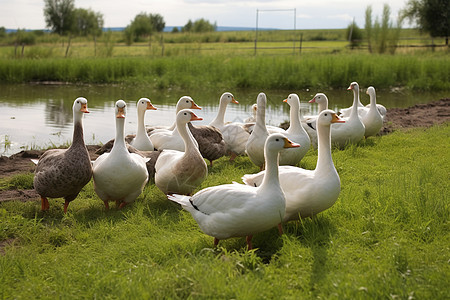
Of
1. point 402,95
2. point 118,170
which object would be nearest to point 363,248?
point 118,170

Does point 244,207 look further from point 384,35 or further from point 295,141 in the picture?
point 384,35

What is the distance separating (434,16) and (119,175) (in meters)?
40.5

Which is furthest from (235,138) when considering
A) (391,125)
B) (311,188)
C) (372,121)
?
(391,125)

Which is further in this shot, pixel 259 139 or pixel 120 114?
pixel 259 139

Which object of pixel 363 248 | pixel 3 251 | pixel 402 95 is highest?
pixel 402 95

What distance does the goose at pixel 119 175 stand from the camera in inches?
229

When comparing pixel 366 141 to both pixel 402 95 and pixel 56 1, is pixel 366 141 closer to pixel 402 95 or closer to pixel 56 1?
pixel 402 95

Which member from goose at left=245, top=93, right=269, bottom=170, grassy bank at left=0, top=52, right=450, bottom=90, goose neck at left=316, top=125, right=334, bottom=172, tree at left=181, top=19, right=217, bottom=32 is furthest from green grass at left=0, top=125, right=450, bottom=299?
tree at left=181, top=19, right=217, bottom=32

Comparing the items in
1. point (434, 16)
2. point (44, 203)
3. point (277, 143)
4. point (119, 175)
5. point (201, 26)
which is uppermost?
point (201, 26)

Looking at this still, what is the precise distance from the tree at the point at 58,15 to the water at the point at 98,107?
5672cm

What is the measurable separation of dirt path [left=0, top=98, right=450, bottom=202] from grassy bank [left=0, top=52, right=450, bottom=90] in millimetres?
5747

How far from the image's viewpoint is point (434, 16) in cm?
3991

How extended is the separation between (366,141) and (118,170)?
5564mm

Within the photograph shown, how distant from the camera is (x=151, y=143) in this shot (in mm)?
7965
